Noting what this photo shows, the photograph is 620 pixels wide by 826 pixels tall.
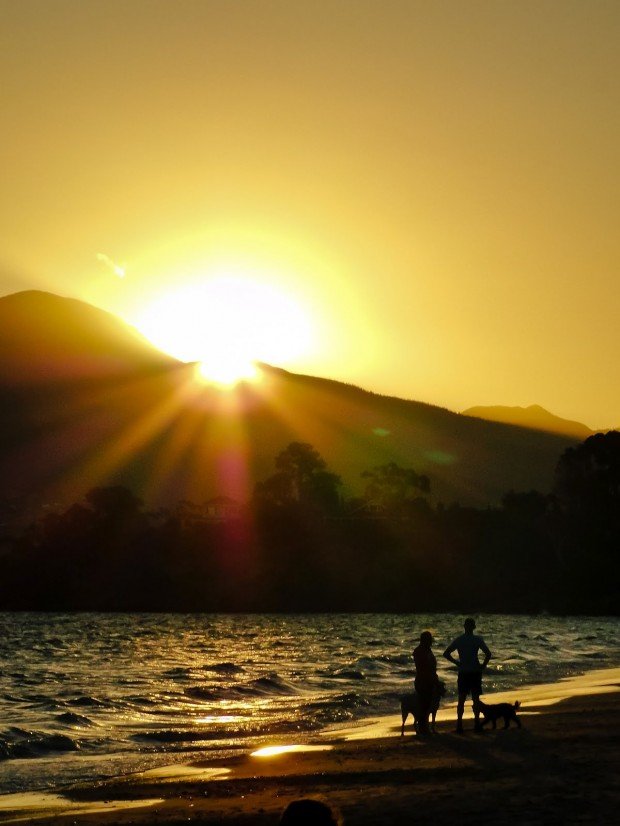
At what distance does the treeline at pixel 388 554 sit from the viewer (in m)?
162

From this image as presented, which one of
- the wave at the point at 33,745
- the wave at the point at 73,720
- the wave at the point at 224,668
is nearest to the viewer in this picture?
the wave at the point at 33,745

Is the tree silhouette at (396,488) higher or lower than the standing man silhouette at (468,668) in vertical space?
higher

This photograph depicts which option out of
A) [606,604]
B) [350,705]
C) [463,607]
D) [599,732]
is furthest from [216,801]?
[463,607]

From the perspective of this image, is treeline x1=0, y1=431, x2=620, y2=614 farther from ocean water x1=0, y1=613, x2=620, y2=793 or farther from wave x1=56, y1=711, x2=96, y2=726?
wave x1=56, y1=711, x2=96, y2=726

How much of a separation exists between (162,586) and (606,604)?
233 ft

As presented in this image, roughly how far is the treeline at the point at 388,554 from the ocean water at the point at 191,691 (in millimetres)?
86379

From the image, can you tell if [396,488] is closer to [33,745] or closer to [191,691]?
[191,691]

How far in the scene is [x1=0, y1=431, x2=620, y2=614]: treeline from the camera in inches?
6363

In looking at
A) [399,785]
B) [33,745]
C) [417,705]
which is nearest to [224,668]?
[33,745]

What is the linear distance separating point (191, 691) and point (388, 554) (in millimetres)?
146070

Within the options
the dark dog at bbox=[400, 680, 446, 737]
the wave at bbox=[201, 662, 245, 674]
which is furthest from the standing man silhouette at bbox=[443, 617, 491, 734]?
the wave at bbox=[201, 662, 245, 674]

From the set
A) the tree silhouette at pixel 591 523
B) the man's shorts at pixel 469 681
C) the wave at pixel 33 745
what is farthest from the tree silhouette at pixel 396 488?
the man's shorts at pixel 469 681

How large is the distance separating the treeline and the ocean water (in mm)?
86379

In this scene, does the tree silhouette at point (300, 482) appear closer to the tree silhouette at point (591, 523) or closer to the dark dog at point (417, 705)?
the tree silhouette at point (591, 523)
